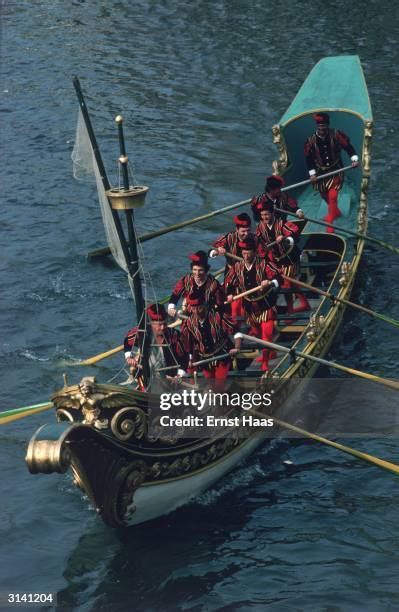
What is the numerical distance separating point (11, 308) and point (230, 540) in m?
10.2

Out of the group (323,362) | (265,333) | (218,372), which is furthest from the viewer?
(265,333)

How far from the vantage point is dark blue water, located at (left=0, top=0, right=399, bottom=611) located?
1541 centimetres

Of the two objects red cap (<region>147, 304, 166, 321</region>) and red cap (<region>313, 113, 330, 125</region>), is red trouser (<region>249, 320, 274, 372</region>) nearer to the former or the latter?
red cap (<region>147, 304, 166, 321</region>)

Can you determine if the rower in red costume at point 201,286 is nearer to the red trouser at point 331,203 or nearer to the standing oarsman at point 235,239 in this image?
the standing oarsman at point 235,239

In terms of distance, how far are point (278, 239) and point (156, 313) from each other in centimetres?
483

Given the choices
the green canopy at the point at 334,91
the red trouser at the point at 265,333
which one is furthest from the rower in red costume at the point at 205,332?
the green canopy at the point at 334,91

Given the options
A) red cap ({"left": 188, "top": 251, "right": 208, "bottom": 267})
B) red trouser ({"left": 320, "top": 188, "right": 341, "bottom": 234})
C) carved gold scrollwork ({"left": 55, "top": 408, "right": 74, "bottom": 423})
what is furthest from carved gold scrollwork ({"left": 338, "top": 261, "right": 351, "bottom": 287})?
carved gold scrollwork ({"left": 55, "top": 408, "right": 74, "bottom": 423})

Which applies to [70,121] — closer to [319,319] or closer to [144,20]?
[144,20]

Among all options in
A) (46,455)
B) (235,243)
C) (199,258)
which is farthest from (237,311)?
(46,455)

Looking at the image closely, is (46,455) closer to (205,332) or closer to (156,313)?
(156,313)

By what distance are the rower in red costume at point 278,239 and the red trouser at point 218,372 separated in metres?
3.30

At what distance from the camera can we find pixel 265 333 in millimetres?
18891

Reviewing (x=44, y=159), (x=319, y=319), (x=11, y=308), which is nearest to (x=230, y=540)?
(x=319, y=319)

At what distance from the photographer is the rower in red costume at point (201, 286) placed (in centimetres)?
1711
